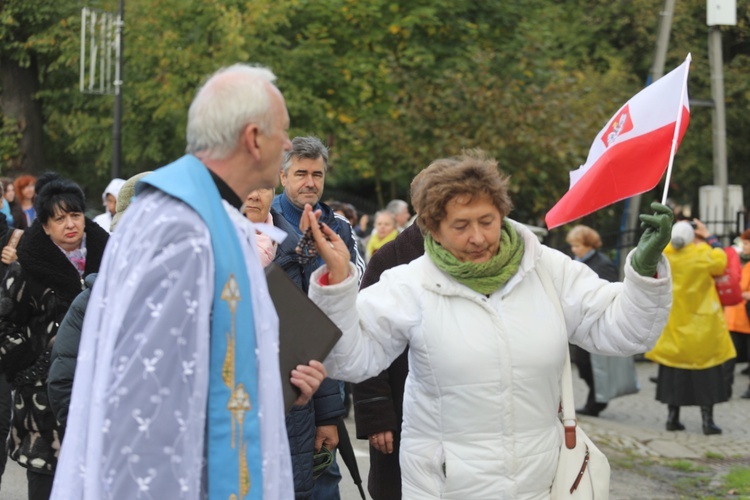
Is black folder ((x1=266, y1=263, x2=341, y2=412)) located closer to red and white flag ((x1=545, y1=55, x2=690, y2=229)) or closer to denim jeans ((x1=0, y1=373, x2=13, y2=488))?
red and white flag ((x1=545, y1=55, x2=690, y2=229))

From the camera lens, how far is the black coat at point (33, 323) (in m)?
5.44

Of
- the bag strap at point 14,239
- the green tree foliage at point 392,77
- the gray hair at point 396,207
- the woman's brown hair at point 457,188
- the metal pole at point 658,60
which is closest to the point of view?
the woman's brown hair at point 457,188

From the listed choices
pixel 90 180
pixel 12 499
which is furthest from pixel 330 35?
pixel 12 499

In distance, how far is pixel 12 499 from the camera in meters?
7.42

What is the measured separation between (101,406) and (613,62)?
25.7m

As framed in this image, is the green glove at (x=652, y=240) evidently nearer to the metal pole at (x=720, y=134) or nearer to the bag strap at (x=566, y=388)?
the bag strap at (x=566, y=388)

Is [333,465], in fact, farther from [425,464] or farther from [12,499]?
[12,499]

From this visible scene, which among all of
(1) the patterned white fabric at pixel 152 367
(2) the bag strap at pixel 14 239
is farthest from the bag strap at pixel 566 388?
(2) the bag strap at pixel 14 239

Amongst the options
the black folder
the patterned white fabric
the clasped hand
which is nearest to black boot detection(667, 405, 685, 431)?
the clasped hand

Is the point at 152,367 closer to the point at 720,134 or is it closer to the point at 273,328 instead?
the point at 273,328

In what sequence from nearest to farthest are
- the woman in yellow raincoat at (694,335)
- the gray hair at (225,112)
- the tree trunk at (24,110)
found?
the gray hair at (225,112) → the woman in yellow raincoat at (694,335) → the tree trunk at (24,110)

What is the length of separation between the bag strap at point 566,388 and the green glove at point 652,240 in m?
0.28

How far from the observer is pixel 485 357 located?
3.72 meters

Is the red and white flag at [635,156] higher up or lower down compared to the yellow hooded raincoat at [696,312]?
higher up
